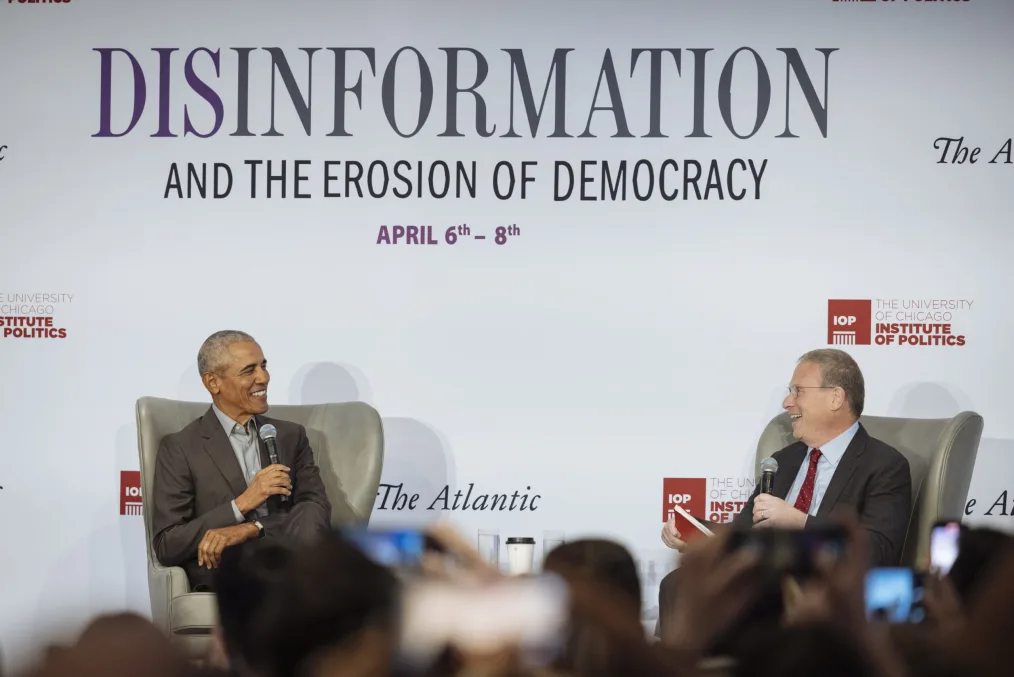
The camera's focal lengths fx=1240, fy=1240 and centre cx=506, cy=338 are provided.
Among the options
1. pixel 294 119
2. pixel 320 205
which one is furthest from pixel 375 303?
pixel 294 119

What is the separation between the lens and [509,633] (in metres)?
1.36

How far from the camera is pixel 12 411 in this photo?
5602 millimetres

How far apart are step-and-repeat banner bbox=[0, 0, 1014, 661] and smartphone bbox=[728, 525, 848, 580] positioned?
11.0 feet

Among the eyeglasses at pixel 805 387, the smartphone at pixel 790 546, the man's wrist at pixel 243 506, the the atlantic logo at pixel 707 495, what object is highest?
the eyeglasses at pixel 805 387

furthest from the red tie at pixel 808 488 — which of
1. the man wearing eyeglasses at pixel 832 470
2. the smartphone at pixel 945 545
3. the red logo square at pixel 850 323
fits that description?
the smartphone at pixel 945 545

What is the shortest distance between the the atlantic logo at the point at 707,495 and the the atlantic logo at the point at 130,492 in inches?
93.3

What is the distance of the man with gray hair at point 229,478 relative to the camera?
174 inches

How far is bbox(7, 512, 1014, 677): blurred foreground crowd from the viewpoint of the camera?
4.43ft

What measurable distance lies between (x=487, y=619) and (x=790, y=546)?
0.84m

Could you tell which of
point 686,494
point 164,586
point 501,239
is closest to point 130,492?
point 164,586

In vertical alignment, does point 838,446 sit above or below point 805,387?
below

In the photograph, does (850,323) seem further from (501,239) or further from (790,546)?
(790,546)

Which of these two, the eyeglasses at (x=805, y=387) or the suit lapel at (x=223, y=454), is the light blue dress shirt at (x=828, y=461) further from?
the suit lapel at (x=223, y=454)

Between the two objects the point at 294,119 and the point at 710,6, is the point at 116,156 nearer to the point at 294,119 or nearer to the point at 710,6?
the point at 294,119
